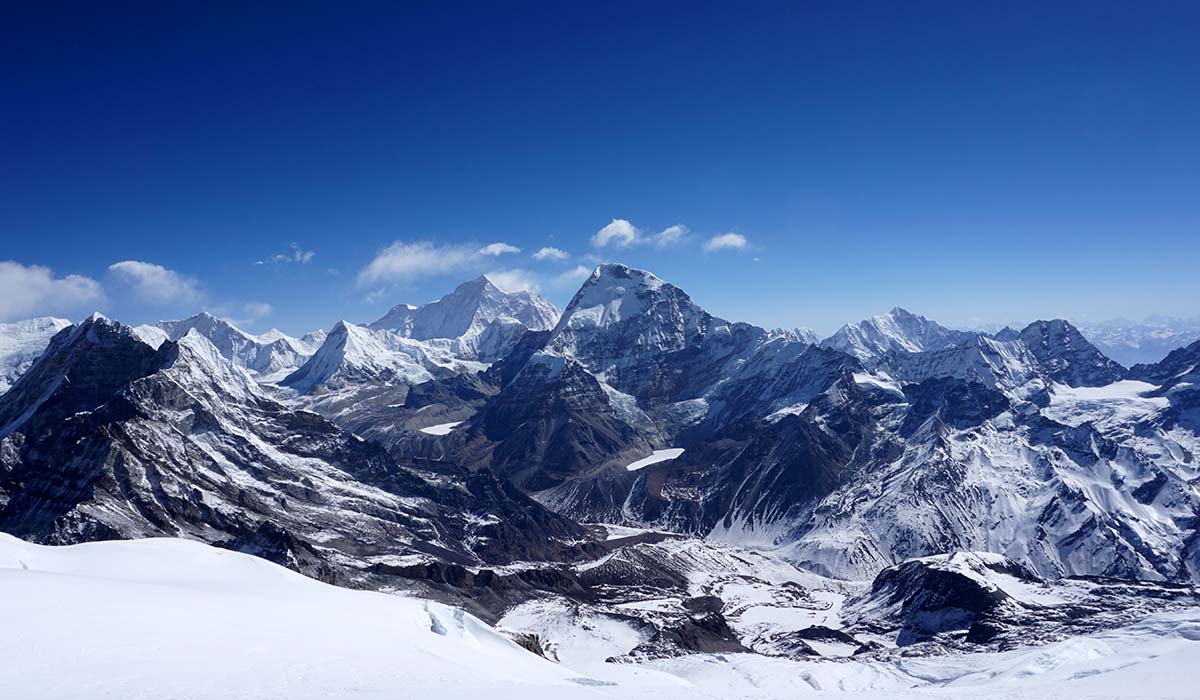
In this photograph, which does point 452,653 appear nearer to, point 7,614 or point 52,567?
point 7,614

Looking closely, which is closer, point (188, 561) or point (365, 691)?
point (365, 691)

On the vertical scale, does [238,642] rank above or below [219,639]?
below

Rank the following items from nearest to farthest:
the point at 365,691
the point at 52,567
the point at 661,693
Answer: the point at 365,691 → the point at 661,693 → the point at 52,567

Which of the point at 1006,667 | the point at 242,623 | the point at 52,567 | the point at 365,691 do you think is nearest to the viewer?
the point at 365,691

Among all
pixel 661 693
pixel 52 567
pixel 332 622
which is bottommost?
pixel 661 693

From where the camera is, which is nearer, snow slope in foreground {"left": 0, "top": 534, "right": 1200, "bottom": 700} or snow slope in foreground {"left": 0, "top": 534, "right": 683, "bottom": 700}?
snow slope in foreground {"left": 0, "top": 534, "right": 683, "bottom": 700}

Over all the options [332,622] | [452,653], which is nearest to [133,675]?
Answer: [332,622]

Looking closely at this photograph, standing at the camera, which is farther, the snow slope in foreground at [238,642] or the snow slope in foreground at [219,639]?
the snow slope in foreground at [238,642]

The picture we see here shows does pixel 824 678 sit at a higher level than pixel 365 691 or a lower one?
lower
